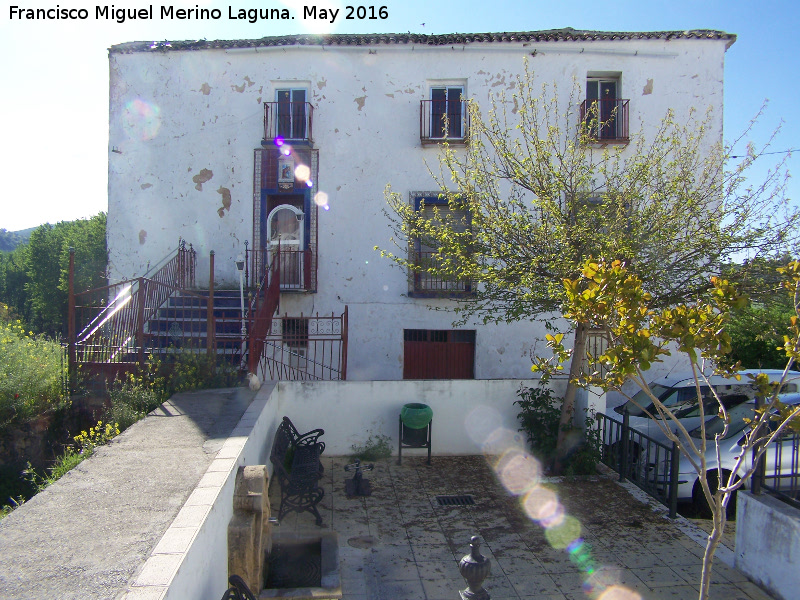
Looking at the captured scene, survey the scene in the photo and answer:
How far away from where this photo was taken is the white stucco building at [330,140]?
38.3 feet

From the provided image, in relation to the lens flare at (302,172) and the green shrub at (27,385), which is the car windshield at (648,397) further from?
the green shrub at (27,385)

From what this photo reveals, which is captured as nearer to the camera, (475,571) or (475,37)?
(475,571)

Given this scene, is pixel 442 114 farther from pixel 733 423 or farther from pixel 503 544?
pixel 503 544

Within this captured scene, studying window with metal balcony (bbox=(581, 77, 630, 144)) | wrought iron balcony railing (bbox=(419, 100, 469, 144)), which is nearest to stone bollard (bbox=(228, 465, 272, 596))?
wrought iron balcony railing (bbox=(419, 100, 469, 144))

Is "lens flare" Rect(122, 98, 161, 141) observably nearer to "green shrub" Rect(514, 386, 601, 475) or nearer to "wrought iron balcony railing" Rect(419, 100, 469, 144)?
"wrought iron balcony railing" Rect(419, 100, 469, 144)

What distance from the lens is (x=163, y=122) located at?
470 inches

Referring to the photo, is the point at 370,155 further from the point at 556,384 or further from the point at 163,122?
the point at 556,384

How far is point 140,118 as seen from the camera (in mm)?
11969

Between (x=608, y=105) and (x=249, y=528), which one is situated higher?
(x=608, y=105)

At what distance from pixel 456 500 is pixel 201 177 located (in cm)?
850

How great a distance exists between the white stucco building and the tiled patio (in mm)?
4692

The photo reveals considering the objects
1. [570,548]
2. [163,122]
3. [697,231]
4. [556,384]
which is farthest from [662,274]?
[163,122]

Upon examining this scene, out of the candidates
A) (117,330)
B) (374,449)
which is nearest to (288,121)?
(117,330)

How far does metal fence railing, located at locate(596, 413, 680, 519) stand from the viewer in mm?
6490
